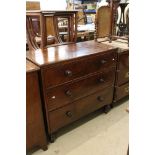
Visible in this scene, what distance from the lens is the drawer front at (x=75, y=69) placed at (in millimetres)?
1388

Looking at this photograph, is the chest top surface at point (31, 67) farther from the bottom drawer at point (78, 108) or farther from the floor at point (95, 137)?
the floor at point (95, 137)

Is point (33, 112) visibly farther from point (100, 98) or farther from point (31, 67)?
point (100, 98)

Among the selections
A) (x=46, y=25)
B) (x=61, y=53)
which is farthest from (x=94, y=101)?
(x=46, y=25)

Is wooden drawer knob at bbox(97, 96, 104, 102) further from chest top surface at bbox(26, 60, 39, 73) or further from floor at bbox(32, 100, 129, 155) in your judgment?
chest top surface at bbox(26, 60, 39, 73)

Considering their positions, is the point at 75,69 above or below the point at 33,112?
above

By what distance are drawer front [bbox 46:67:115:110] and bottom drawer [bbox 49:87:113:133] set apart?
0.06 meters

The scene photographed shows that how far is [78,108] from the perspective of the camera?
5.57 ft

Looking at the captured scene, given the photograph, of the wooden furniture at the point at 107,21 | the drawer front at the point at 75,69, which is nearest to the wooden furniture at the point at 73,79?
the drawer front at the point at 75,69

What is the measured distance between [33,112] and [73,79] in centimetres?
42

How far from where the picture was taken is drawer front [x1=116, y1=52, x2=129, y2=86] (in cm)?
194

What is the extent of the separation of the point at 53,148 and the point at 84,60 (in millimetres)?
825
